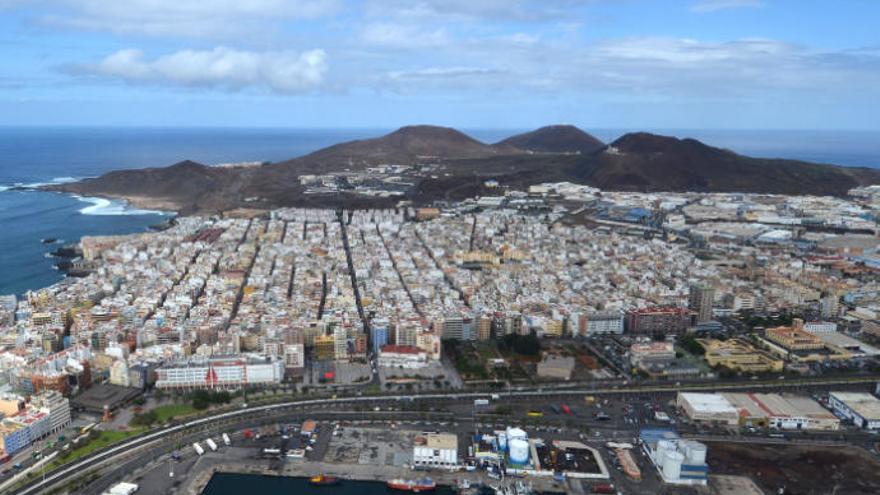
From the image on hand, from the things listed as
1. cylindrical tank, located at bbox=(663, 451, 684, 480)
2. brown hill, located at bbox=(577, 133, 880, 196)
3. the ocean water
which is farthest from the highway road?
brown hill, located at bbox=(577, 133, 880, 196)

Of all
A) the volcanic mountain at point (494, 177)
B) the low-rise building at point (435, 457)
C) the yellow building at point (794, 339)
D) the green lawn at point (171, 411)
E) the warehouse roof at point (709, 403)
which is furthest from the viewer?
the volcanic mountain at point (494, 177)

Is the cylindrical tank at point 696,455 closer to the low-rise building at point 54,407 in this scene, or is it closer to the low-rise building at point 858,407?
the low-rise building at point 858,407

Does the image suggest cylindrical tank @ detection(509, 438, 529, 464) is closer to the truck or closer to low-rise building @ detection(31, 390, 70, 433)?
the truck

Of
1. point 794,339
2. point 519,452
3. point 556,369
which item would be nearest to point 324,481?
point 519,452

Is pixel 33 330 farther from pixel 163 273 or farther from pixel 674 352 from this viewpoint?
pixel 674 352

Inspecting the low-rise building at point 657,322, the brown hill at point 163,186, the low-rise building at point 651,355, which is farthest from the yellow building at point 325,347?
the brown hill at point 163,186

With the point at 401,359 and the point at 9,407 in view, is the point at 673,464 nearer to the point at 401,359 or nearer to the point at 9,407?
the point at 401,359

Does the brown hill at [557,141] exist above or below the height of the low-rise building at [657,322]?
above
